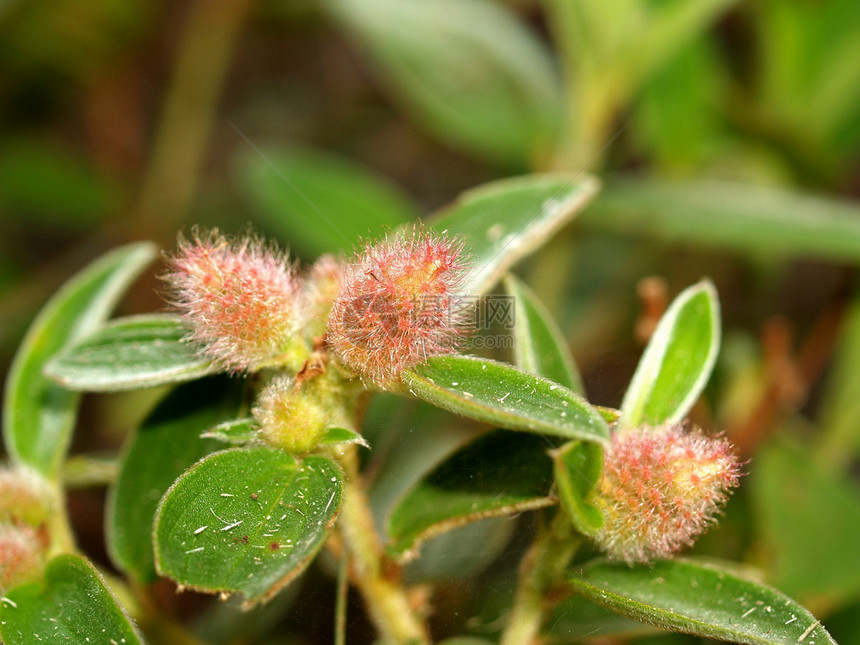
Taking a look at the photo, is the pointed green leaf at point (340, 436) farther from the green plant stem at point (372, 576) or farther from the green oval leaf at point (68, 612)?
the green oval leaf at point (68, 612)

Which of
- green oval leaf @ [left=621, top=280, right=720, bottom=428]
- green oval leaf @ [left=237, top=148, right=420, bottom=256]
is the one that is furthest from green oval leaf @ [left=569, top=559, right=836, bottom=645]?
green oval leaf @ [left=237, top=148, right=420, bottom=256]

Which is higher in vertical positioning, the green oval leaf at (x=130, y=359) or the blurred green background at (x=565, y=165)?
the blurred green background at (x=565, y=165)

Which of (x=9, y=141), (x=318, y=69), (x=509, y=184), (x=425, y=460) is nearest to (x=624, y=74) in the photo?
(x=509, y=184)

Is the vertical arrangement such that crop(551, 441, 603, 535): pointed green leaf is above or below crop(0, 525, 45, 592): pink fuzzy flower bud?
above

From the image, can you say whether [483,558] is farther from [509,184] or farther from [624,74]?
[624,74]

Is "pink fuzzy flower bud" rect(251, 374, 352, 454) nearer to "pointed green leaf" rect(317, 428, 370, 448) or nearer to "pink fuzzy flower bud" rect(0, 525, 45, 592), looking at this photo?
"pointed green leaf" rect(317, 428, 370, 448)

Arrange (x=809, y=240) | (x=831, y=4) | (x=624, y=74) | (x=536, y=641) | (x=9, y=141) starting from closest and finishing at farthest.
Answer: (x=536, y=641), (x=809, y=240), (x=624, y=74), (x=831, y=4), (x=9, y=141)

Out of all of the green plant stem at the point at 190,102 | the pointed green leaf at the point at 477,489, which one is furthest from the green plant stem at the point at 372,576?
the green plant stem at the point at 190,102
